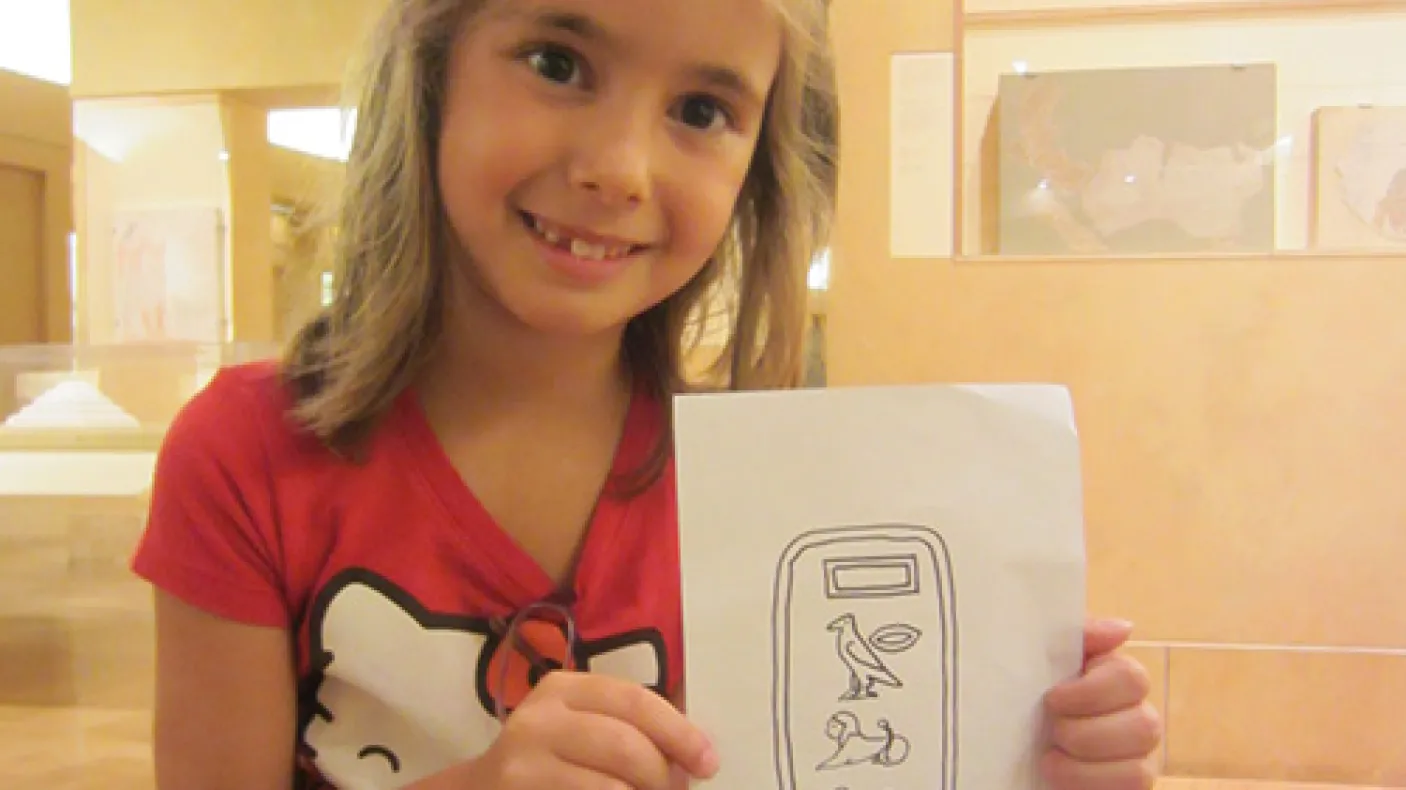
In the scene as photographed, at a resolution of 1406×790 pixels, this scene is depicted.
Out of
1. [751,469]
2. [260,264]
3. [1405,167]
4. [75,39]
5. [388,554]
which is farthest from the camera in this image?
[260,264]

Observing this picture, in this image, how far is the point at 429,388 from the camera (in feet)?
2.10

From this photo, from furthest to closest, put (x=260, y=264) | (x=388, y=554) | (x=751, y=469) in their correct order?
(x=260, y=264)
(x=388, y=554)
(x=751, y=469)

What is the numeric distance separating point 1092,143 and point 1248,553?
21.1 inches

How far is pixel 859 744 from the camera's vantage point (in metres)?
0.46

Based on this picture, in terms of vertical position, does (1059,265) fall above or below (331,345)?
above

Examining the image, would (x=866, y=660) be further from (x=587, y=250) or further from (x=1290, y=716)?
(x=1290, y=716)

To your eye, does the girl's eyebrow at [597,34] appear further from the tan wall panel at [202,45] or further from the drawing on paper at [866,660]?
the tan wall panel at [202,45]

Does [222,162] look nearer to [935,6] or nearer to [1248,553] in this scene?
[935,6]

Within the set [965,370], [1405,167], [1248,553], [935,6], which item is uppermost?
[935,6]

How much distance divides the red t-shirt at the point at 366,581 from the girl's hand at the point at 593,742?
0.42ft

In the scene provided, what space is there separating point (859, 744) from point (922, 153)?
0.93 metres

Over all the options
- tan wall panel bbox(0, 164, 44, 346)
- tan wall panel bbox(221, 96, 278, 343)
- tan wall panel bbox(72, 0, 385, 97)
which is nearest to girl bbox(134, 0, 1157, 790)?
tan wall panel bbox(0, 164, 44, 346)

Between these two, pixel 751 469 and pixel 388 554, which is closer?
pixel 751 469

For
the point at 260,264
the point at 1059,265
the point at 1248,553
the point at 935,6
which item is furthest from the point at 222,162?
the point at 1248,553
